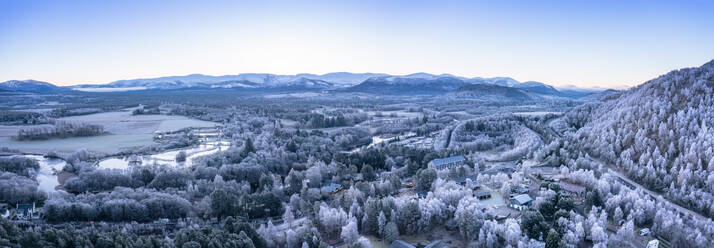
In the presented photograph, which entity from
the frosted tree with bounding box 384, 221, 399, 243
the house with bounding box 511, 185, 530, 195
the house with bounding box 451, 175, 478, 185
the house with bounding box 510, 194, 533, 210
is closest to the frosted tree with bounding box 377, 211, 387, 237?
the frosted tree with bounding box 384, 221, 399, 243

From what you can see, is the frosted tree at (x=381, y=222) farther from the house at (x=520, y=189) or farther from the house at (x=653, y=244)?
the house at (x=653, y=244)

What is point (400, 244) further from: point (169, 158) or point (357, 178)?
point (169, 158)

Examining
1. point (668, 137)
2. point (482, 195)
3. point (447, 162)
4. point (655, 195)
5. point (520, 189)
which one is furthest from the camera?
point (447, 162)

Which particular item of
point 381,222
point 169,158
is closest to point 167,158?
point 169,158

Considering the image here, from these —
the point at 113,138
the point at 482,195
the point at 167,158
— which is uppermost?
the point at 482,195

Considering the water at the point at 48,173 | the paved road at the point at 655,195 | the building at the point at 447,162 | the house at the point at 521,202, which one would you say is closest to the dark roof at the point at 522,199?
the house at the point at 521,202

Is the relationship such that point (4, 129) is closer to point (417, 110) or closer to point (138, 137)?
point (138, 137)
